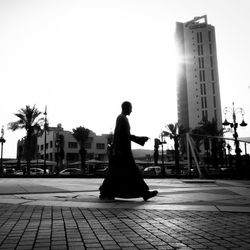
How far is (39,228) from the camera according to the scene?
136 inches

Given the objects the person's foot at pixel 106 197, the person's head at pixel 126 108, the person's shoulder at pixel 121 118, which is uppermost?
the person's head at pixel 126 108

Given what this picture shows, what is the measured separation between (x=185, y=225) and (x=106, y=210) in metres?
1.60

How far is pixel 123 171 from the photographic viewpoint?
6.11 metres

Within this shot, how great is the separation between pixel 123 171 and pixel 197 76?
11918 cm

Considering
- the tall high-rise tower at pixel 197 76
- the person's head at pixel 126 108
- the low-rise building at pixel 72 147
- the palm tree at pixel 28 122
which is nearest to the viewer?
the person's head at pixel 126 108

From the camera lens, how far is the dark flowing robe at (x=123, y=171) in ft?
19.7

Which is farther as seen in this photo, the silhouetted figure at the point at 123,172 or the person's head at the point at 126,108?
the person's head at the point at 126,108

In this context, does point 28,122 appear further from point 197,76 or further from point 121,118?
point 197,76

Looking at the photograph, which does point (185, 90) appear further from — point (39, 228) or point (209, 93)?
point (39, 228)

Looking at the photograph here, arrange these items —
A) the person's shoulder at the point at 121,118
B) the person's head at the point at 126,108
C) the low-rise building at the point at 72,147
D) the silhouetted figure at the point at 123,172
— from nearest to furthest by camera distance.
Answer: the silhouetted figure at the point at 123,172 → the person's shoulder at the point at 121,118 → the person's head at the point at 126,108 → the low-rise building at the point at 72,147

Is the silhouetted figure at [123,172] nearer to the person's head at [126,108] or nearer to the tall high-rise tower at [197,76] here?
the person's head at [126,108]

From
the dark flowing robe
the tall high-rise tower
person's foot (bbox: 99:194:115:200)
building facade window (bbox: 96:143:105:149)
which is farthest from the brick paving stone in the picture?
the tall high-rise tower

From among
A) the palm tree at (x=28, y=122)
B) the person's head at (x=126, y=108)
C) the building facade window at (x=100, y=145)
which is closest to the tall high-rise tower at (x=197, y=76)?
the building facade window at (x=100, y=145)

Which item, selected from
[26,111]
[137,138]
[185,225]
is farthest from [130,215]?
[26,111]
